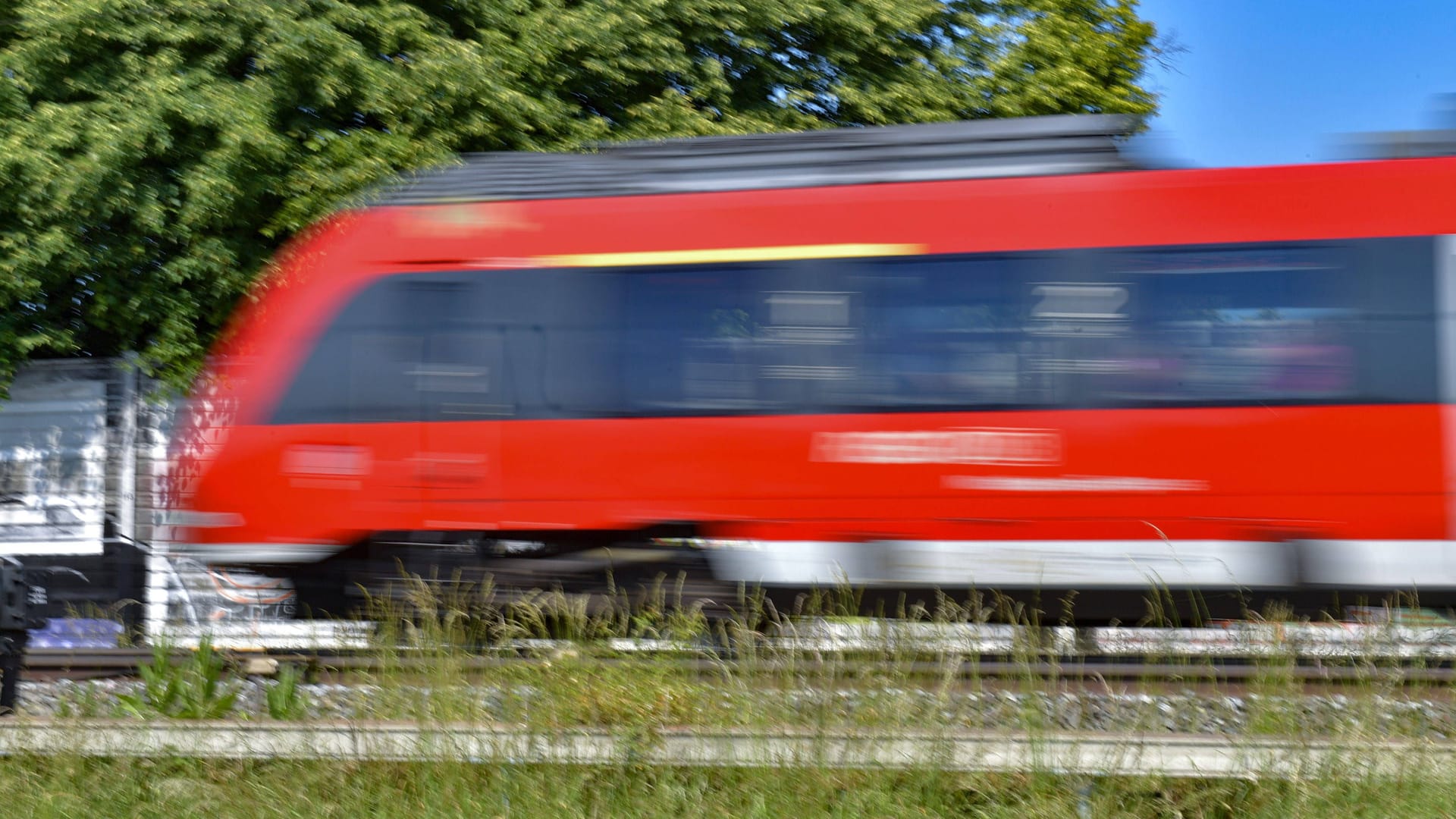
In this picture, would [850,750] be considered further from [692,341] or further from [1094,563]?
[692,341]

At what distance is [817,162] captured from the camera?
732 centimetres

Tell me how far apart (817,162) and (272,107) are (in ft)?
19.3

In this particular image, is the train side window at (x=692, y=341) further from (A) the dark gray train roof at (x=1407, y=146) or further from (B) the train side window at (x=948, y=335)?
(A) the dark gray train roof at (x=1407, y=146)

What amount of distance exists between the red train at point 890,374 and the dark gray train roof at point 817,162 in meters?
0.02

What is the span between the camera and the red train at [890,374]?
653cm

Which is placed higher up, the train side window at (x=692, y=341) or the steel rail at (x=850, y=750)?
the train side window at (x=692, y=341)

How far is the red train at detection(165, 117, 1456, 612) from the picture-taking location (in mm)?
6531

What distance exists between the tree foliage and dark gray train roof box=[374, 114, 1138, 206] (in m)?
3.83

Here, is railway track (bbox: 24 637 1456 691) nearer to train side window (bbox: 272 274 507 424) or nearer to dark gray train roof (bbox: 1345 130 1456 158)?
train side window (bbox: 272 274 507 424)

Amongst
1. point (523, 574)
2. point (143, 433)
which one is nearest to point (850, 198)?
point (523, 574)

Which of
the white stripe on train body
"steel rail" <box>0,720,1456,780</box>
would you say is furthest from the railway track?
the white stripe on train body

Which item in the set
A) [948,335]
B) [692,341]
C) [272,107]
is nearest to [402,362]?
[692,341]

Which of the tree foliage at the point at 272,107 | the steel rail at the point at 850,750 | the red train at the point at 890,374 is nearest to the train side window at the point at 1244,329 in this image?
the red train at the point at 890,374

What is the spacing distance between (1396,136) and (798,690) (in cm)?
496
